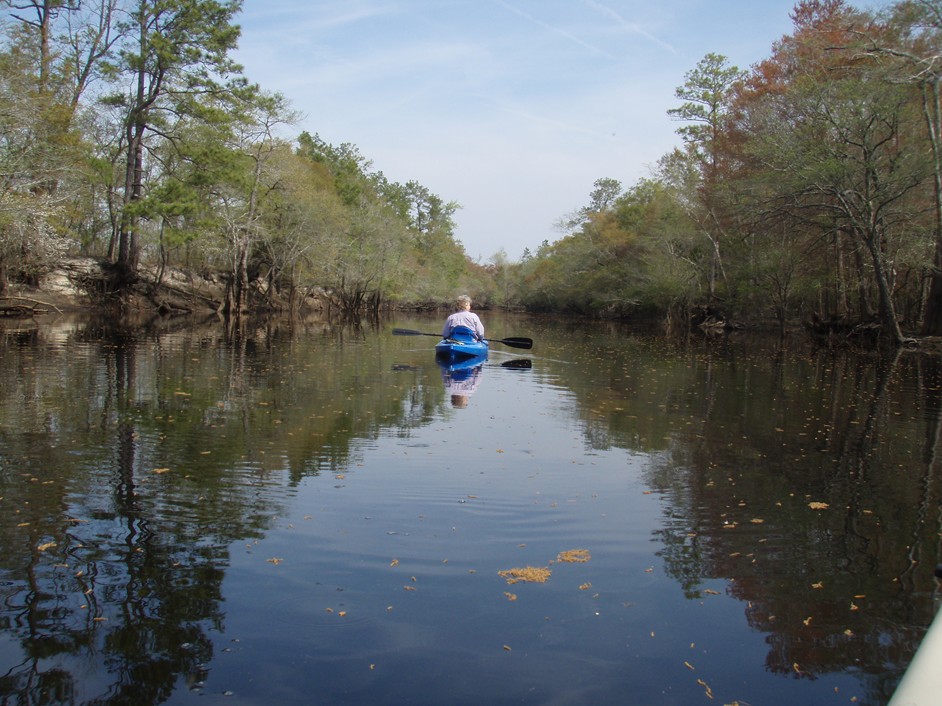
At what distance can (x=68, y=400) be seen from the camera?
33.3 ft

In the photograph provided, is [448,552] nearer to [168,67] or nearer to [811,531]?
[811,531]

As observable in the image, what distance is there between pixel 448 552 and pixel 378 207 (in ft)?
171

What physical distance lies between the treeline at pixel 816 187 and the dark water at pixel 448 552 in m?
15.7

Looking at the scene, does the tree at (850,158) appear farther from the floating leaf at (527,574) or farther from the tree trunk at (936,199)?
the floating leaf at (527,574)

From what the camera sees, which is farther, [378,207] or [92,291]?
[378,207]

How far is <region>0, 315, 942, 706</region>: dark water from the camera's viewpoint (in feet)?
11.5

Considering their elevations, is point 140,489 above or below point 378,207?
below

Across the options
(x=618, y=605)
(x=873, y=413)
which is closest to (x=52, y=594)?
(x=618, y=605)

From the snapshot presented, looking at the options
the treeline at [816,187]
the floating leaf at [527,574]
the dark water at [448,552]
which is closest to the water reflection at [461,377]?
the dark water at [448,552]

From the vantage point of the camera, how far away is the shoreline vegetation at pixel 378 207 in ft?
77.7

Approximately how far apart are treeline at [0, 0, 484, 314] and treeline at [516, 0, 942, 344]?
22.1 meters

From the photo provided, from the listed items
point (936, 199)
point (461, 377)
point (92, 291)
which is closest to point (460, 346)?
point (461, 377)

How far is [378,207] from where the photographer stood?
55.2m

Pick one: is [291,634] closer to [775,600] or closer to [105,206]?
[775,600]
